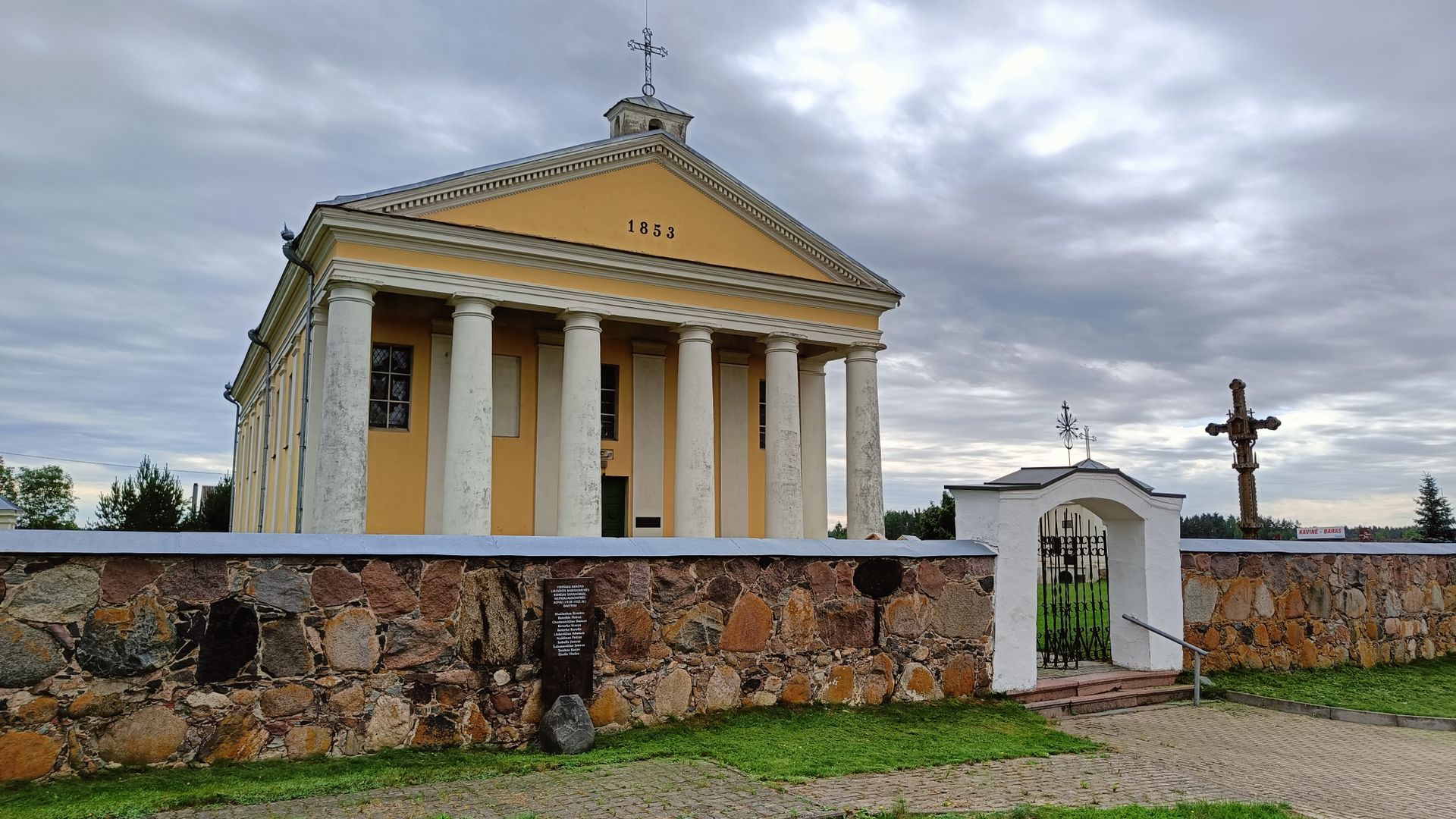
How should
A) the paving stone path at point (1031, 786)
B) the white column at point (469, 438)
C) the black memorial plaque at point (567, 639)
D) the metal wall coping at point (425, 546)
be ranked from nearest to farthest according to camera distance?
the paving stone path at point (1031, 786) → the metal wall coping at point (425, 546) → the black memorial plaque at point (567, 639) → the white column at point (469, 438)

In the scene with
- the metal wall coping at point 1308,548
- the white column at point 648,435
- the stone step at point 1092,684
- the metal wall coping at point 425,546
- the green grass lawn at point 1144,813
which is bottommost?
the green grass lawn at point 1144,813

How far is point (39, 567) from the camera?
599 centimetres

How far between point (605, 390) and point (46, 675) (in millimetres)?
14289

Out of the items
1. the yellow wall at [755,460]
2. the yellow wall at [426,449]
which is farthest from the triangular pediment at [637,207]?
the yellow wall at [755,460]

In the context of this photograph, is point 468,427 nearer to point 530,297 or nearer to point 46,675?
point 530,297

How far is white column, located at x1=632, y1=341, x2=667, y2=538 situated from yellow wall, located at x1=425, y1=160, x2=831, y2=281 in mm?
2610

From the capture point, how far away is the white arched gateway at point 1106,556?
30.9 feet

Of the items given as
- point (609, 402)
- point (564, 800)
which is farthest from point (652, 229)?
point (564, 800)

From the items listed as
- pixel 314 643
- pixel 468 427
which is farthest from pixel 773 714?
pixel 468 427

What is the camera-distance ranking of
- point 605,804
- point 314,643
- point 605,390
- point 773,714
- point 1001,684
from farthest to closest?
point 605,390 < point 1001,684 < point 773,714 < point 314,643 < point 605,804

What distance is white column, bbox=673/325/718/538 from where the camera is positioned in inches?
699

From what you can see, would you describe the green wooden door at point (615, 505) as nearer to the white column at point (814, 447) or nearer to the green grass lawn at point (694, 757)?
the white column at point (814, 447)

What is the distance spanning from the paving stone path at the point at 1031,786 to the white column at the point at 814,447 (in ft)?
42.5

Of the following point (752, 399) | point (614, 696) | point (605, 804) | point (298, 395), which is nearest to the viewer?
point (605, 804)
